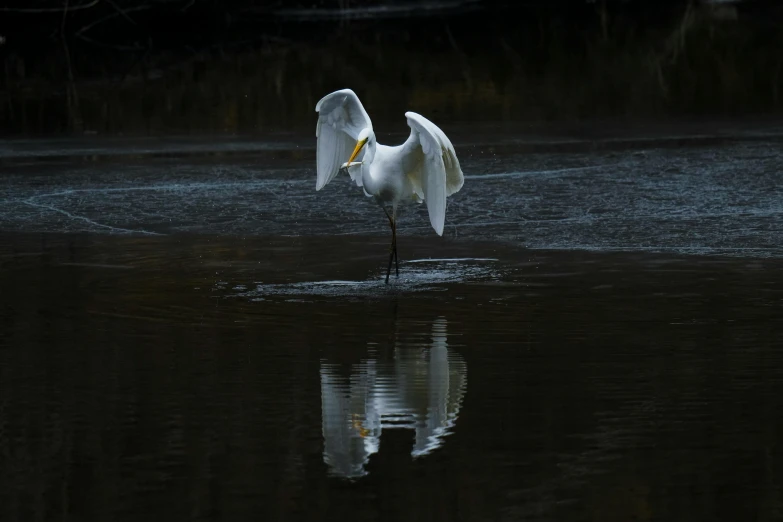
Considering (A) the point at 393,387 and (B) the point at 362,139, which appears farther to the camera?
(B) the point at 362,139

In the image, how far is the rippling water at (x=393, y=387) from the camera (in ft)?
17.7

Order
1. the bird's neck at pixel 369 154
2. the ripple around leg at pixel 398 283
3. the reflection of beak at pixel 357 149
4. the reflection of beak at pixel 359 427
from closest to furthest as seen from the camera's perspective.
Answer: the reflection of beak at pixel 359 427
the ripple around leg at pixel 398 283
the reflection of beak at pixel 357 149
the bird's neck at pixel 369 154

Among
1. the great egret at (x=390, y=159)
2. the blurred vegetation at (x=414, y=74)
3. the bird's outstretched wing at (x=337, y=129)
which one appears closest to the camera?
the great egret at (x=390, y=159)

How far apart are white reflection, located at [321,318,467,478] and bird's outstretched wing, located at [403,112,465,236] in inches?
73.1

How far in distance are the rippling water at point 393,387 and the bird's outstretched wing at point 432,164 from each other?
1.61 feet

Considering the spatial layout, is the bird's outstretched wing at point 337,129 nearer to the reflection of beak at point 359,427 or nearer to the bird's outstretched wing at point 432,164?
the bird's outstretched wing at point 432,164

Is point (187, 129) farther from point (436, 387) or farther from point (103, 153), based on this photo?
point (436, 387)

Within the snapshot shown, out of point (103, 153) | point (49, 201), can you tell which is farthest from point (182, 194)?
point (103, 153)

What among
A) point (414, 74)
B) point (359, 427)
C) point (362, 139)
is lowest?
point (359, 427)

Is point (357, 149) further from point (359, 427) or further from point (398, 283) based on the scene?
point (359, 427)

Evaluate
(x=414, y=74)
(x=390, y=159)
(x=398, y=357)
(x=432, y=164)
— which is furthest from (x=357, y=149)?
(x=414, y=74)

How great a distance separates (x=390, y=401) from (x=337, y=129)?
167 inches

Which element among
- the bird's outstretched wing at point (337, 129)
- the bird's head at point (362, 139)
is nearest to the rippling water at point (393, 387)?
the bird's outstretched wing at point (337, 129)

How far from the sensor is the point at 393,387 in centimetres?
695
